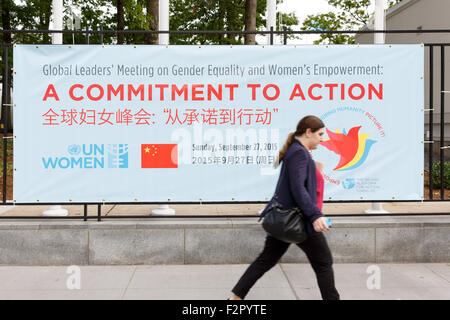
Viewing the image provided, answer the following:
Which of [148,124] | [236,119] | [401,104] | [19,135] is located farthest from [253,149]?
[19,135]

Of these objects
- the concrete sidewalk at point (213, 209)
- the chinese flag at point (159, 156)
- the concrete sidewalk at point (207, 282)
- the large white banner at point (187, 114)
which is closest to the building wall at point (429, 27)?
the concrete sidewalk at point (213, 209)

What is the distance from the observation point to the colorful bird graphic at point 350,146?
5.67 m

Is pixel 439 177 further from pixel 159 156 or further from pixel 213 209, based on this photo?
pixel 159 156

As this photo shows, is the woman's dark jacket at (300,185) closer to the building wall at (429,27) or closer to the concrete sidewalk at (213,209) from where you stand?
the concrete sidewalk at (213,209)

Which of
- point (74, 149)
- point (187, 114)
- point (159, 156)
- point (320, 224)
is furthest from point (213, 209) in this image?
point (320, 224)

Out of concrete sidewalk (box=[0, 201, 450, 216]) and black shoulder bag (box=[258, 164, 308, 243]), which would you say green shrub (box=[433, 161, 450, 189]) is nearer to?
concrete sidewalk (box=[0, 201, 450, 216])

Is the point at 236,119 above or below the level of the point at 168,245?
above

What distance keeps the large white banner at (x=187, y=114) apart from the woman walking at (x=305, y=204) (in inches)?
69.9

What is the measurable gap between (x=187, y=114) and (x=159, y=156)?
563 mm

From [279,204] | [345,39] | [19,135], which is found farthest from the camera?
[345,39]

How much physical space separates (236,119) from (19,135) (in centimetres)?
241

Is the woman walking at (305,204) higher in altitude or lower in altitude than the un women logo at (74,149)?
lower

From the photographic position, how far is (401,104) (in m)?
5.71

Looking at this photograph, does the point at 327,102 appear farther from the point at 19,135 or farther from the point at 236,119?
the point at 19,135
